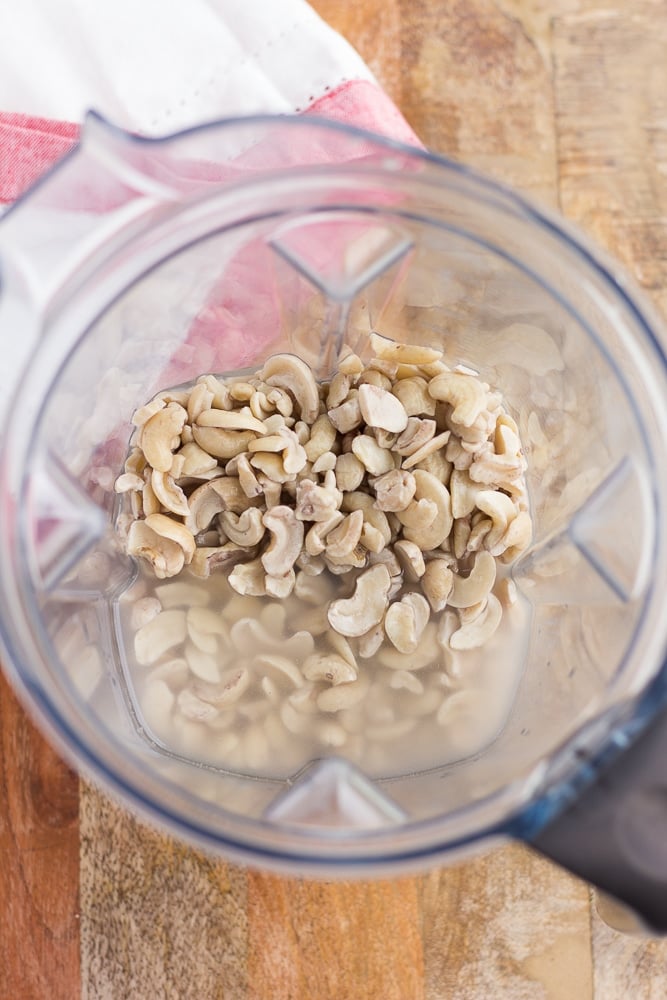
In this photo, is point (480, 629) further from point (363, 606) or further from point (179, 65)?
point (179, 65)

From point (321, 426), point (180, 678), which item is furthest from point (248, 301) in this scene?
point (180, 678)

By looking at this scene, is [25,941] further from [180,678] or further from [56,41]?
[56,41]

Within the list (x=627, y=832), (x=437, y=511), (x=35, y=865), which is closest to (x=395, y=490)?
(x=437, y=511)

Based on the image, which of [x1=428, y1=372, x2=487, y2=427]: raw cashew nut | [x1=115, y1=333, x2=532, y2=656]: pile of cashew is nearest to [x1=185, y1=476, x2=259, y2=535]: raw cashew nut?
[x1=115, y1=333, x2=532, y2=656]: pile of cashew

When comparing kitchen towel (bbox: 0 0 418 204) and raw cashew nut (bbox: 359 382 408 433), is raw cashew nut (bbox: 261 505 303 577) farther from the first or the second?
kitchen towel (bbox: 0 0 418 204)

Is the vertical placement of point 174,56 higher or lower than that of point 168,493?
higher

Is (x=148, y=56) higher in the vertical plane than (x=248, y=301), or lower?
higher

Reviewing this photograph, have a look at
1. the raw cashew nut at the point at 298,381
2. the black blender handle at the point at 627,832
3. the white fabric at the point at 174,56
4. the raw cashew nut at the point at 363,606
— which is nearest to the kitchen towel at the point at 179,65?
the white fabric at the point at 174,56
